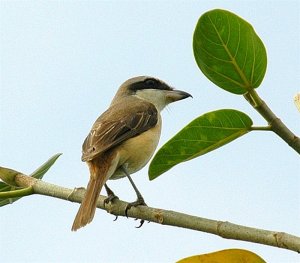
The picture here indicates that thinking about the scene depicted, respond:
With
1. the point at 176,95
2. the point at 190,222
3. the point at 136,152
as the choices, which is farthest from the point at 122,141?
the point at 190,222

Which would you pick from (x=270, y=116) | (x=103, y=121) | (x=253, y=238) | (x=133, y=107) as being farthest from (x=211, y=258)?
(x=133, y=107)

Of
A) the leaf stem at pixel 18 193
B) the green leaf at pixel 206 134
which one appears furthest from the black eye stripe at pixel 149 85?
the green leaf at pixel 206 134

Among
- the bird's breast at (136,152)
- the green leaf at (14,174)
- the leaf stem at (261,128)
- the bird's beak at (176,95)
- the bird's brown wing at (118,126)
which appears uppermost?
the bird's beak at (176,95)

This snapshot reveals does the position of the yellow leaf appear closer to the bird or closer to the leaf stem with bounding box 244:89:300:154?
the leaf stem with bounding box 244:89:300:154

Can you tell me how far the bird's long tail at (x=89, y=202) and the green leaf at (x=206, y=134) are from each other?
940 millimetres

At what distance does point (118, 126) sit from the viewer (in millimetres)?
5332

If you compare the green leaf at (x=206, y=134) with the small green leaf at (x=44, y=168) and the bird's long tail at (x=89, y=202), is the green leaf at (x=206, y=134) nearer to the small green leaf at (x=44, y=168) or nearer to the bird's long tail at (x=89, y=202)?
the bird's long tail at (x=89, y=202)

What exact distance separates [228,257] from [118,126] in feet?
10.5

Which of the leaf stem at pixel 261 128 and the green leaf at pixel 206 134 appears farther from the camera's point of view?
the green leaf at pixel 206 134

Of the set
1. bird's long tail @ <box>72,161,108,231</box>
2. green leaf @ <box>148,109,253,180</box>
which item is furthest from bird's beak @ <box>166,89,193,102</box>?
green leaf @ <box>148,109,253,180</box>

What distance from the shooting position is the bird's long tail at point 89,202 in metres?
3.52

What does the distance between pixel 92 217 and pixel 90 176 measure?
1021 mm

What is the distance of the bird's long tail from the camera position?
11.5 feet

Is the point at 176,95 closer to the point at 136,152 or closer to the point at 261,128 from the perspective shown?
the point at 136,152
